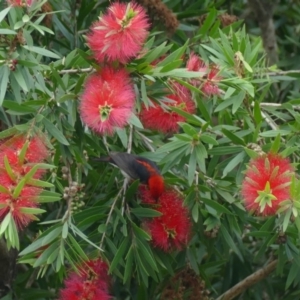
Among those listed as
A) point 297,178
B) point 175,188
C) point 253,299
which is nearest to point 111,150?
point 175,188

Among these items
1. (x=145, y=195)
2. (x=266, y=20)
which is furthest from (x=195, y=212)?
(x=266, y=20)

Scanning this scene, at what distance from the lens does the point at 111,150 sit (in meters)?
3.01

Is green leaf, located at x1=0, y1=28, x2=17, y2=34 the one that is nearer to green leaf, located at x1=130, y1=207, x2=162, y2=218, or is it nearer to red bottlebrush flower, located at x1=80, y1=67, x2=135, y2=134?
red bottlebrush flower, located at x1=80, y1=67, x2=135, y2=134

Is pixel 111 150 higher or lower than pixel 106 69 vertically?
lower

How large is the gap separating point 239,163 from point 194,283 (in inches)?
21.6

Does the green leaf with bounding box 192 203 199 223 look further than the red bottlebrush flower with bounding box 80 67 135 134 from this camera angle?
Yes

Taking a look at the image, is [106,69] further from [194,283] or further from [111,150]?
[194,283]

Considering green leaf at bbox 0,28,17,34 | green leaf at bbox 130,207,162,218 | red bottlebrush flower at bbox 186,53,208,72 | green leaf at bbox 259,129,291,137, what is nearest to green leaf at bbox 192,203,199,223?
green leaf at bbox 130,207,162,218

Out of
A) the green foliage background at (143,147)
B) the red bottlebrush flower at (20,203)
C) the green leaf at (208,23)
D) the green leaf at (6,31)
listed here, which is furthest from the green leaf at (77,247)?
the green leaf at (208,23)

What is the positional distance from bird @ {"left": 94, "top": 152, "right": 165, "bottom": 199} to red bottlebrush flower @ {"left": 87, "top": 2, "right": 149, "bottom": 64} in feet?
1.23

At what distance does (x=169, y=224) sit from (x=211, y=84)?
0.45 meters

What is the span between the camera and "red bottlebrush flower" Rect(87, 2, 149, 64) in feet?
8.14

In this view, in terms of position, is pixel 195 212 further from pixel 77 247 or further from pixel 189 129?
pixel 77 247

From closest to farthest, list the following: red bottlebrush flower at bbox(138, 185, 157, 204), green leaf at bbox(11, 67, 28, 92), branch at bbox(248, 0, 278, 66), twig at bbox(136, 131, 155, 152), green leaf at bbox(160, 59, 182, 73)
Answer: green leaf at bbox(11, 67, 28, 92) < green leaf at bbox(160, 59, 182, 73) < red bottlebrush flower at bbox(138, 185, 157, 204) < twig at bbox(136, 131, 155, 152) < branch at bbox(248, 0, 278, 66)
